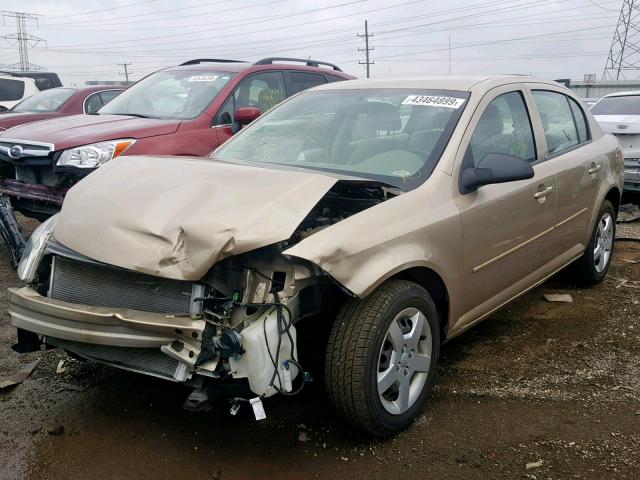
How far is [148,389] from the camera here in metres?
3.55

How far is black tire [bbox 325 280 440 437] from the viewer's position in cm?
279

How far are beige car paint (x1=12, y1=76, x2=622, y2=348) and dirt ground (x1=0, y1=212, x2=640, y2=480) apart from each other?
1.51ft

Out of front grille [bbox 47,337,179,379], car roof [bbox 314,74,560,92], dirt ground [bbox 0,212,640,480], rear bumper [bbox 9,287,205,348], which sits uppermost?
car roof [bbox 314,74,560,92]

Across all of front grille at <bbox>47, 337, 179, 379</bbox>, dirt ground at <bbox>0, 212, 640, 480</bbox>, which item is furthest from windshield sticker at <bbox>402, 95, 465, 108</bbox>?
front grille at <bbox>47, 337, 179, 379</bbox>

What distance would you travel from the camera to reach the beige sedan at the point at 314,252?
104 inches

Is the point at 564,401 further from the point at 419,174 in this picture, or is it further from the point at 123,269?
the point at 123,269

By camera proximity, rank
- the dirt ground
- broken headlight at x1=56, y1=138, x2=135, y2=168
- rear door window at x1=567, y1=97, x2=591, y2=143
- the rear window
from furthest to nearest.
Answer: the rear window
broken headlight at x1=56, y1=138, x2=135, y2=168
rear door window at x1=567, y1=97, x2=591, y2=143
the dirt ground

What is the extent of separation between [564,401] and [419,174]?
144 centimetres

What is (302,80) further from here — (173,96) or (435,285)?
(435,285)

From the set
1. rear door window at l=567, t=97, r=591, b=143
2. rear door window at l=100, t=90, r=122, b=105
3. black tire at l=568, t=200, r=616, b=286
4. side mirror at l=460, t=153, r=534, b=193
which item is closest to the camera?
side mirror at l=460, t=153, r=534, b=193

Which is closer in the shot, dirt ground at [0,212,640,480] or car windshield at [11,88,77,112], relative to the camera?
dirt ground at [0,212,640,480]

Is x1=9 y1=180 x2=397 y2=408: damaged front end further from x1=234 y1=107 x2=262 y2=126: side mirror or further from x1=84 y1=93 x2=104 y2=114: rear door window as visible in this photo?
x1=84 y1=93 x2=104 y2=114: rear door window

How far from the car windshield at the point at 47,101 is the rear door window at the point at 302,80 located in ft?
13.3

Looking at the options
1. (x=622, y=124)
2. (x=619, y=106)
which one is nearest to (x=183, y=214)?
(x=622, y=124)
